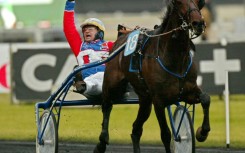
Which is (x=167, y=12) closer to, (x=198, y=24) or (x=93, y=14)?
(x=198, y=24)

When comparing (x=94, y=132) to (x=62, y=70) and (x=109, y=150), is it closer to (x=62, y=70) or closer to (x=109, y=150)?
(x=109, y=150)

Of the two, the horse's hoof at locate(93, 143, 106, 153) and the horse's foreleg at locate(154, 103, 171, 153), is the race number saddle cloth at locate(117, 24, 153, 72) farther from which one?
the horse's hoof at locate(93, 143, 106, 153)

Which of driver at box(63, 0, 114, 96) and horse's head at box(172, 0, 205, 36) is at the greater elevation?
horse's head at box(172, 0, 205, 36)

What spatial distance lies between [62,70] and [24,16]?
18852 mm

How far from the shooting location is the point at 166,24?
9742 millimetres

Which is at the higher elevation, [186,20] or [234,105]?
[186,20]

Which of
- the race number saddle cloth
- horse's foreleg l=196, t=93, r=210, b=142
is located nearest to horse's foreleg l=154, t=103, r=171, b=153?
horse's foreleg l=196, t=93, r=210, b=142

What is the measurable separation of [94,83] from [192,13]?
196 cm

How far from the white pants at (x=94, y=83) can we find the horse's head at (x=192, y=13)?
1.63 metres

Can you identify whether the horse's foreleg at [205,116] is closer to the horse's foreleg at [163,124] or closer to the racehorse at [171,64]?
the racehorse at [171,64]

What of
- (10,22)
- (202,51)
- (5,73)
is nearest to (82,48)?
(202,51)

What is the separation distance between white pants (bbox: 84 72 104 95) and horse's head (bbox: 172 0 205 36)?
1.63 m

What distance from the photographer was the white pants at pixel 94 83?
34.9ft

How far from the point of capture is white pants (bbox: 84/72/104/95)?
1064cm
